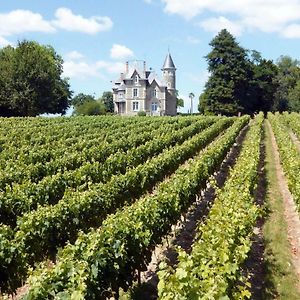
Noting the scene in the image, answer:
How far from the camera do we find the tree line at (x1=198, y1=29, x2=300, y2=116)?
7956 centimetres

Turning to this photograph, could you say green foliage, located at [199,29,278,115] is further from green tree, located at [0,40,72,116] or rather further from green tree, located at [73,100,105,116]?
green tree, located at [0,40,72,116]

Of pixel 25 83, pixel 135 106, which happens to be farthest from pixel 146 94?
pixel 25 83

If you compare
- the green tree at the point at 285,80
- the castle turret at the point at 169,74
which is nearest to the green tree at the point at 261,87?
the green tree at the point at 285,80

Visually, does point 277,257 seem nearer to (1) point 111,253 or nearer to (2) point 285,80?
(1) point 111,253

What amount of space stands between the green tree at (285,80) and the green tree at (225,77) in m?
16.1

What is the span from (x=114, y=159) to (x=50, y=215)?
8.61 metres

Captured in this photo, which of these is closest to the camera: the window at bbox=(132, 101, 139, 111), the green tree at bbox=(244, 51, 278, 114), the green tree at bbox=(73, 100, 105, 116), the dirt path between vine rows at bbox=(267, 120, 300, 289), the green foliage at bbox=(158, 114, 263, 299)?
the green foliage at bbox=(158, 114, 263, 299)

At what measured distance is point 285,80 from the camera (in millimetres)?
118562

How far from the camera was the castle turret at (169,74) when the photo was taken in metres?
92.4

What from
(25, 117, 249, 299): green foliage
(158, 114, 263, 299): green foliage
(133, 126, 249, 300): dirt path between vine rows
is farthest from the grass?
(25, 117, 249, 299): green foliage

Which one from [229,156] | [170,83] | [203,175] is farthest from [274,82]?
[203,175]

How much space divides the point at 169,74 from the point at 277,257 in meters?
84.7

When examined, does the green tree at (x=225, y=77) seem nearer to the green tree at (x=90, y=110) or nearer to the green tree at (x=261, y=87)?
the green tree at (x=261, y=87)

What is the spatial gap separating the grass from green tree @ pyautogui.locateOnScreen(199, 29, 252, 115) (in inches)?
2517
